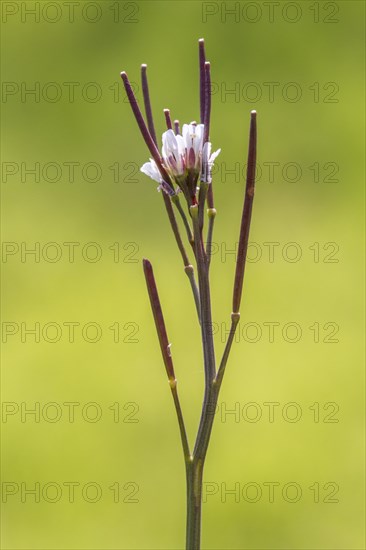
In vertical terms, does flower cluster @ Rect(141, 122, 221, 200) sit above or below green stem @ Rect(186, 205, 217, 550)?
above

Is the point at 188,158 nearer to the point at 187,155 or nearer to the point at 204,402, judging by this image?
the point at 187,155

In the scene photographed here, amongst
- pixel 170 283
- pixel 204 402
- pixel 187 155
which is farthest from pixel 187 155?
pixel 170 283

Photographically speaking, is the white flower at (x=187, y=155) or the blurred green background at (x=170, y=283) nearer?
the white flower at (x=187, y=155)

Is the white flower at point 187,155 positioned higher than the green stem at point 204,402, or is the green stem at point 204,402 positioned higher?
the white flower at point 187,155

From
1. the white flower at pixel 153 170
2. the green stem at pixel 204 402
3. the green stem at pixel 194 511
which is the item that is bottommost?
the green stem at pixel 194 511

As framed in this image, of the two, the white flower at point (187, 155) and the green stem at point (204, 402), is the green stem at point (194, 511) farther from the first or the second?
the white flower at point (187, 155)

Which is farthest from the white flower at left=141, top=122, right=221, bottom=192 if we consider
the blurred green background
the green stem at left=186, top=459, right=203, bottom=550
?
the blurred green background

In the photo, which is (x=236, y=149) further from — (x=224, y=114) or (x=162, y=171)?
(x=162, y=171)

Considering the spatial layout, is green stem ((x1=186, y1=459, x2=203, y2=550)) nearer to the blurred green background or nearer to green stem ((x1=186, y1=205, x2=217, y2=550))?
green stem ((x1=186, y1=205, x2=217, y2=550))

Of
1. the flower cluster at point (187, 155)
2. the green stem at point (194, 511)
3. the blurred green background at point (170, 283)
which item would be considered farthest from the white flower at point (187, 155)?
the blurred green background at point (170, 283)
